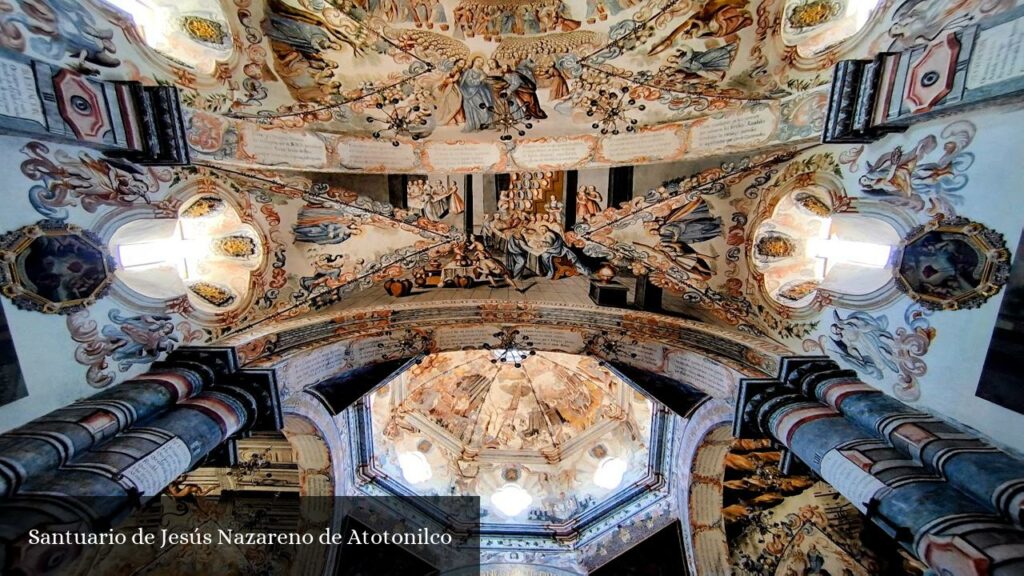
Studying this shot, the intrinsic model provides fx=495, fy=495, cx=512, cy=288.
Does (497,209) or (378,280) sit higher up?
(497,209)

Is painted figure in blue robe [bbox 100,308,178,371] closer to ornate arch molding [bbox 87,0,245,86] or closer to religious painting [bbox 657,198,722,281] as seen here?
ornate arch molding [bbox 87,0,245,86]

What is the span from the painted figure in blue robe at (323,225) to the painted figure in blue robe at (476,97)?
258 centimetres

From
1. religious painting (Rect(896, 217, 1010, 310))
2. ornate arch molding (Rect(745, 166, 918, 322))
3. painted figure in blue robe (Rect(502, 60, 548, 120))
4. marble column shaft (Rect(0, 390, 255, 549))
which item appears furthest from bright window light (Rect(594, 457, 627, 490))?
marble column shaft (Rect(0, 390, 255, 549))

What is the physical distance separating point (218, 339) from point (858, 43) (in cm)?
948

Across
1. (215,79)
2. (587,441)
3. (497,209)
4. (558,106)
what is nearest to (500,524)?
(587,441)

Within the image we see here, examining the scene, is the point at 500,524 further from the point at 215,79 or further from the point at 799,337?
the point at 215,79

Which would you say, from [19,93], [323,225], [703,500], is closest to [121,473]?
[19,93]

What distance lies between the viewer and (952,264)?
4.97 m

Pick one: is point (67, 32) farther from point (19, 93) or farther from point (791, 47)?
point (791, 47)

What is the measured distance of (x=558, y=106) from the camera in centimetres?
807

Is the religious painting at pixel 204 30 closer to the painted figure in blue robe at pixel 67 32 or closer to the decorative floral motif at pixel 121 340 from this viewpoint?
the painted figure in blue robe at pixel 67 32

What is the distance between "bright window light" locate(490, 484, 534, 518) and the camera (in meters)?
13.3

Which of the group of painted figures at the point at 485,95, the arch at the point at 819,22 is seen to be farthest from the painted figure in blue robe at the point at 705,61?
the group of painted figures at the point at 485,95

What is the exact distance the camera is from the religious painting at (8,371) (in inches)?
194
